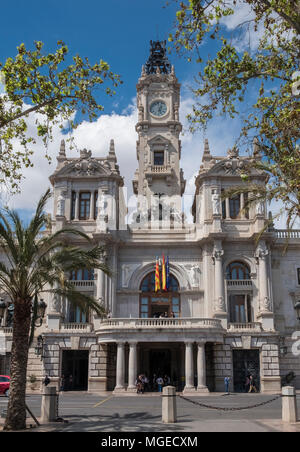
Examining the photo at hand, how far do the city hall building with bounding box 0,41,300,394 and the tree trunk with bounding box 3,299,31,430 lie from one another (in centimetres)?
2102

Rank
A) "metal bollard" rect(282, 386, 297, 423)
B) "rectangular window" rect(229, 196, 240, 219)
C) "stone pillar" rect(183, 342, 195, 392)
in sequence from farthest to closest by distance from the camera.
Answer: "rectangular window" rect(229, 196, 240, 219) → "stone pillar" rect(183, 342, 195, 392) → "metal bollard" rect(282, 386, 297, 423)

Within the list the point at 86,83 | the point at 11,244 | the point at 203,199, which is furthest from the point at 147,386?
the point at 86,83

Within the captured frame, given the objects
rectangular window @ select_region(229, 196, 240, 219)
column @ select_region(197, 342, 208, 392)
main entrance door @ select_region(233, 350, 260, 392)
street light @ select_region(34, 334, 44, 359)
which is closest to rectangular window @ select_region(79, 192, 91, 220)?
street light @ select_region(34, 334, 44, 359)

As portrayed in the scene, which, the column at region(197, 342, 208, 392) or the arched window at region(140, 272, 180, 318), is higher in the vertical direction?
the arched window at region(140, 272, 180, 318)

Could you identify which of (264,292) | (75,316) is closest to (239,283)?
(264,292)

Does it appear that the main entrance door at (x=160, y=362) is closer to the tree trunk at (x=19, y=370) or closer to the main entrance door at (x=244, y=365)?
the main entrance door at (x=244, y=365)

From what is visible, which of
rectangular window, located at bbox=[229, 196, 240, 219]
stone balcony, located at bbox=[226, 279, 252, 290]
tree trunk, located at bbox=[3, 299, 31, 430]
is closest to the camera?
tree trunk, located at bbox=[3, 299, 31, 430]

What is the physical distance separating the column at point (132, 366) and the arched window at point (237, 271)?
37.5 feet

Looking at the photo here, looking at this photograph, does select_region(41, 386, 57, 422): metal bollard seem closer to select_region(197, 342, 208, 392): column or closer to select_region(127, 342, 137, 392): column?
select_region(127, 342, 137, 392): column

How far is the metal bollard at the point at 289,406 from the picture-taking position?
18.2m

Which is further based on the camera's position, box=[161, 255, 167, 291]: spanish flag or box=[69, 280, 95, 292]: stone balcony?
box=[69, 280, 95, 292]: stone balcony

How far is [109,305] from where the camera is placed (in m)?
43.4

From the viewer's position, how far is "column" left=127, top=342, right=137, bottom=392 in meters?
37.6
